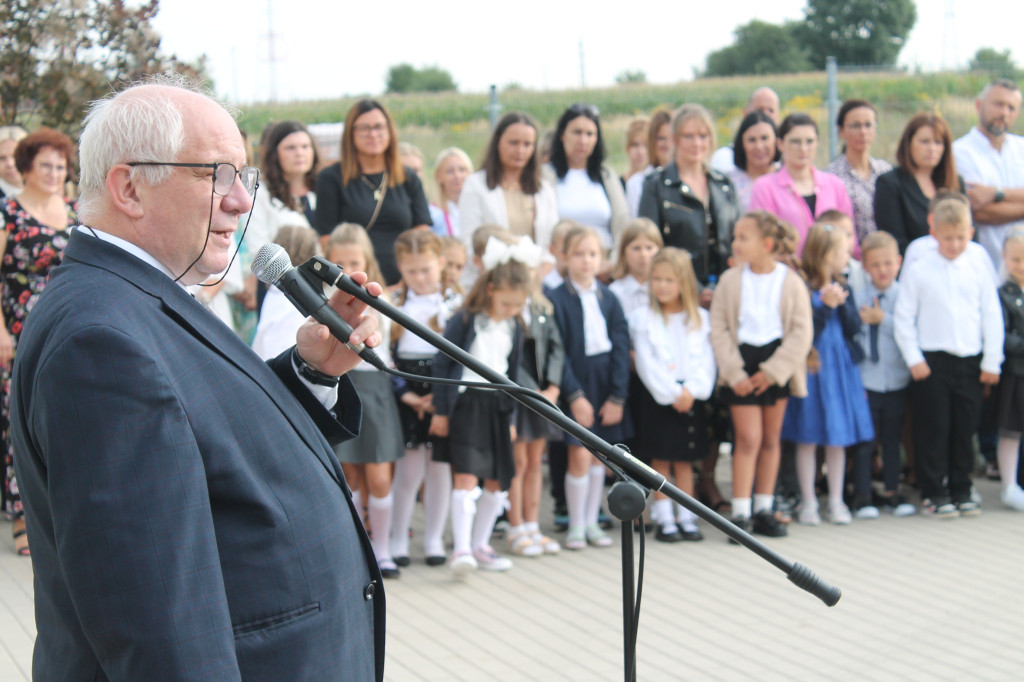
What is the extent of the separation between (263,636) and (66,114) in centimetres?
574

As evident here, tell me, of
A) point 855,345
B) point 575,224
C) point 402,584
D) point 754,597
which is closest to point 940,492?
point 855,345

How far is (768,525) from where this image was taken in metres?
6.04

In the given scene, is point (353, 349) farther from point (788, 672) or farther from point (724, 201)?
point (724, 201)

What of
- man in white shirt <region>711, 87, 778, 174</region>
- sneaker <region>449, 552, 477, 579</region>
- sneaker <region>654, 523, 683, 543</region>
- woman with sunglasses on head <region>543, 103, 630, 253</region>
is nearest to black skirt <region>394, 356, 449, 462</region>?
sneaker <region>449, 552, 477, 579</region>

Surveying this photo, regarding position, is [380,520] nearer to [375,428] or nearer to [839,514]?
[375,428]

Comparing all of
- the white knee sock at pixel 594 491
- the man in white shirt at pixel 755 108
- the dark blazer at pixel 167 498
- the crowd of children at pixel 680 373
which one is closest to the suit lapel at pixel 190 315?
the dark blazer at pixel 167 498

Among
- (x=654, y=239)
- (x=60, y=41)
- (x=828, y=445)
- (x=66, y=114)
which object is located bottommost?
(x=828, y=445)

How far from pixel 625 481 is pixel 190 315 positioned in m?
0.91

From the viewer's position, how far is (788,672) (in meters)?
4.12

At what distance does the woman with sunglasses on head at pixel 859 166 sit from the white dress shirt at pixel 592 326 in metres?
2.17

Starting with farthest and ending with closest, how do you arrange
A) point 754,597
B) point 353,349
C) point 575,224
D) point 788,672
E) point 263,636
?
1. point 575,224
2. point 754,597
3. point 788,672
4. point 353,349
5. point 263,636

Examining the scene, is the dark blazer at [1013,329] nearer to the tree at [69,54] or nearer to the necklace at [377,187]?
the necklace at [377,187]

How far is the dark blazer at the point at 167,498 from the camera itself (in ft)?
5.31

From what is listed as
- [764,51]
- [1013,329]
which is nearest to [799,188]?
[1013,329]
